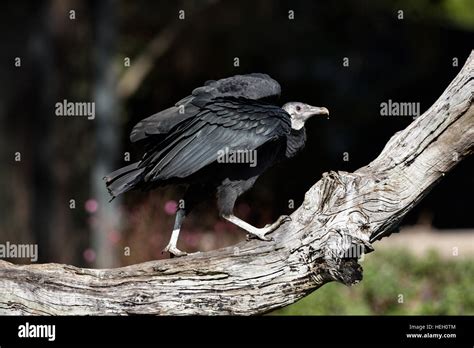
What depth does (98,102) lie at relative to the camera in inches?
450

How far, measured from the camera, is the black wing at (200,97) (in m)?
5.91

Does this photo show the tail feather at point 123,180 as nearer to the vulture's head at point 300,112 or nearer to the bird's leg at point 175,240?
the bird's leg at point 175,240

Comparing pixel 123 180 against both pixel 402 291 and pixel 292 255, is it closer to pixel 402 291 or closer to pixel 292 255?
pixel 292 255

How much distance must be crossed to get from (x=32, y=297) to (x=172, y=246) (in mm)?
972

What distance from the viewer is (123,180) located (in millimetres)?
5996

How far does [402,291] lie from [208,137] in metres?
3.30

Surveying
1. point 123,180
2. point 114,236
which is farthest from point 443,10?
point 123,180

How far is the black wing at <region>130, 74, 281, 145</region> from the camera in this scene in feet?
19.4

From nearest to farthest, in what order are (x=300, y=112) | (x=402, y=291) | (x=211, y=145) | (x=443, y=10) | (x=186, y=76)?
(x=211, y=145) → (x=300, y=112) → (x=402, y=291) → (x=443, y=10) → (x=186, y=76)

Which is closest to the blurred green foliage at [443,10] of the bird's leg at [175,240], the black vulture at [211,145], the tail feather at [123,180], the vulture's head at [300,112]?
the vulture's head at [300,112]

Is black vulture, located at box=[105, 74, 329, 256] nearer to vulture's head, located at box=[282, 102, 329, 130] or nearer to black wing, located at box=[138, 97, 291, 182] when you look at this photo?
black wing, located at box=[138, 97, 291, 182]

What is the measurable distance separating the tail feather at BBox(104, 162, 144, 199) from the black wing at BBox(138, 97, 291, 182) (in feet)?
0.21

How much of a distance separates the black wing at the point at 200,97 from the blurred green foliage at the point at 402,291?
2.41 m

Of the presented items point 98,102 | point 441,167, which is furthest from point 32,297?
point 98,102
